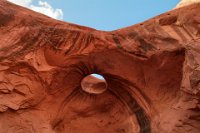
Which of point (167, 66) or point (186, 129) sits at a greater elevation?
point (167, 66)

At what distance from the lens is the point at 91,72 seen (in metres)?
7.56

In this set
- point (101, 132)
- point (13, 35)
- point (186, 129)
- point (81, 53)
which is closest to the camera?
point (186, 129)

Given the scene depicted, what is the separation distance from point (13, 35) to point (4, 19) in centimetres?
44

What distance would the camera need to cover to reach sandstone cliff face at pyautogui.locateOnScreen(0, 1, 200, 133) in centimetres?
650

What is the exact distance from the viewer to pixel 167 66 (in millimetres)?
6957

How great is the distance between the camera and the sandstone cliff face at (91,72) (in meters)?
6.50

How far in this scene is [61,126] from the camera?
741 cm

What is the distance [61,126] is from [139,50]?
262 cm

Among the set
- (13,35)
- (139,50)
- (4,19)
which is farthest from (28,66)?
(139,50)

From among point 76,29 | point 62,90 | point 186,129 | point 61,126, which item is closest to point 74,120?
point 61,126

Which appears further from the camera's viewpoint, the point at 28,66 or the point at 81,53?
the point at 81,53

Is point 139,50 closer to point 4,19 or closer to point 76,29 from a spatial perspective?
point 76,29

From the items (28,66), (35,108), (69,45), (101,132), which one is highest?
(69,45)

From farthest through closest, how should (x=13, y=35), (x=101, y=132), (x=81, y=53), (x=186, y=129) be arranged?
(x=101, y=132), (x=81, y=53), (x=13, y=35), (x=186, y=129)
